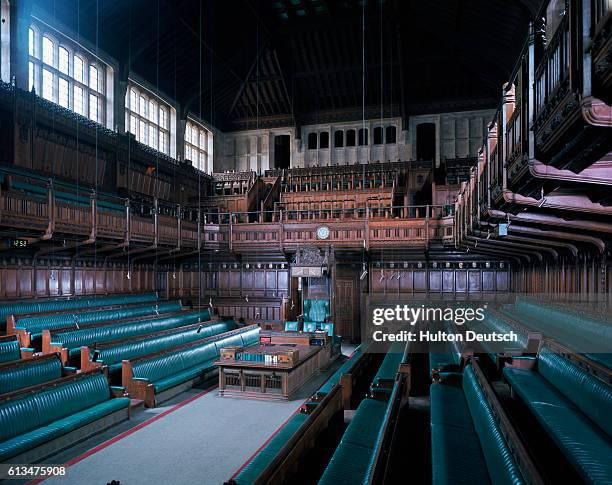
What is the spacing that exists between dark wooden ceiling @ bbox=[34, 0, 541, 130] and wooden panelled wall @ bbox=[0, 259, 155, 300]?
25.3 ft

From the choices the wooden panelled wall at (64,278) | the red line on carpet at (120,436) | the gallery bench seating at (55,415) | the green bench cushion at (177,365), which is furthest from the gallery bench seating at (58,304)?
the red line on carpet at (120,436)

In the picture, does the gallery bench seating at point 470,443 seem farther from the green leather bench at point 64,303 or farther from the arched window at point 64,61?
the arched window at point 64,61

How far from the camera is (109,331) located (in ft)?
28.7

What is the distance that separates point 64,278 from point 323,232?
295 inches

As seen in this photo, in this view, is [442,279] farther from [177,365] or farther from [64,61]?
[64,61]

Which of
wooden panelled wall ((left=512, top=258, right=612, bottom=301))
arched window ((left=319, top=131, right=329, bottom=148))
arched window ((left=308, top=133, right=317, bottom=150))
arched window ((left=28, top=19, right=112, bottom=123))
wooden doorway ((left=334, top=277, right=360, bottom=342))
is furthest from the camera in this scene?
arched window ((left=308, top=133, right=317, bottom=150))

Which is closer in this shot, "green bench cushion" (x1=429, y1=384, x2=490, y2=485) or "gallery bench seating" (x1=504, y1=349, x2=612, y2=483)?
"gallery bench seating" (x1=504, y1=349, x2=612, y2=483)

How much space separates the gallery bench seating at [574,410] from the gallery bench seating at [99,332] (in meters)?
6.91

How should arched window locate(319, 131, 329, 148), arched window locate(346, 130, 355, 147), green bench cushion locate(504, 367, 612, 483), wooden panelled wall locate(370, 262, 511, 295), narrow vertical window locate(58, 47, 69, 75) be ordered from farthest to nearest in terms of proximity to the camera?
arched window locate(319, 131, 329, 148), arched window locate(346, 130, 355, 147), narrow vertical window locate(58, 47, 69, 75), wooden panelled wall locate(370, 262, 511, 295), green bench cushion locate(504, 367, 612, 483)

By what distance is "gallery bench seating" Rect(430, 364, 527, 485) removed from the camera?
2.86 m

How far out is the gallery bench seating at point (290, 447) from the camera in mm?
2990

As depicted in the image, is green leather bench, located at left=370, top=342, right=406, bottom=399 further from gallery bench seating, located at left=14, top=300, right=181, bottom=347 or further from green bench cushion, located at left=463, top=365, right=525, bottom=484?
gallery bench seating, located at left=14, top=300, right=181, bottom=347

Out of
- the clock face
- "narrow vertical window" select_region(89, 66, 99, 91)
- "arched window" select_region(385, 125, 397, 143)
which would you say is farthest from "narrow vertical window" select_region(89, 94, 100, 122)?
"arched window" select_region(385, 125, 397, 143)

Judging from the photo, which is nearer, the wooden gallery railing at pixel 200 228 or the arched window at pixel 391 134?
the wooden gallery railing at pixel 200 228
